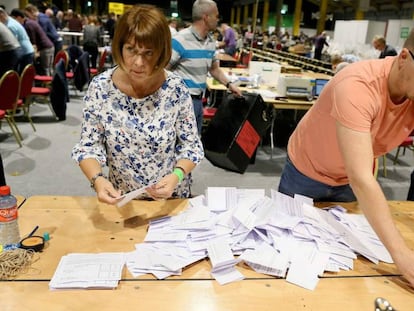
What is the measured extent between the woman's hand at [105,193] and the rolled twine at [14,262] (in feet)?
0.90

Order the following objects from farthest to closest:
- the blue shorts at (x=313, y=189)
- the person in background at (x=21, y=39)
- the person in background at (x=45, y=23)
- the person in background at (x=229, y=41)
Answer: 1. the person in background at (x=229, y=41)
2. the person in background at (x=45, y=23)
3. the person in background at (x=21, y=39)
4. the blue shorts at (x=313, y=189)

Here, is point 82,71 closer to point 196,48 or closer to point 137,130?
point 196,48

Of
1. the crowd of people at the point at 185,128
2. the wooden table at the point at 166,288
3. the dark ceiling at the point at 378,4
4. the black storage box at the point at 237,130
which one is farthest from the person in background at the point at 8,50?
the dark ceiling at the point at 378,4

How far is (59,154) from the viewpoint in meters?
4.49

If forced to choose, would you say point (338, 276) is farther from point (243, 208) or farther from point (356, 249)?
point (243, 208)

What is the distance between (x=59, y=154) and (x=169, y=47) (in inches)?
135

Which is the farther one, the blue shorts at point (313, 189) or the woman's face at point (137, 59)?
the blue shorts at point (313, 189)

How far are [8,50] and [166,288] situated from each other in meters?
5.65

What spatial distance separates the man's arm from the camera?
1.17 metres

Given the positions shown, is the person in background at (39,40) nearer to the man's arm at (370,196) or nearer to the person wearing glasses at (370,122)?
the person wearing glasses at (370,122)

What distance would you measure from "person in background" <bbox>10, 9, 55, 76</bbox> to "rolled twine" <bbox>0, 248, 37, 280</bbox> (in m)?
6.80

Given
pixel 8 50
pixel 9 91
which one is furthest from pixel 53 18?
pixel 9 91

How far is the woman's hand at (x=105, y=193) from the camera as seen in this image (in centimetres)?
135

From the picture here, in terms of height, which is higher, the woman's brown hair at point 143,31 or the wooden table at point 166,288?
the woman's brown hair at point 143,31
